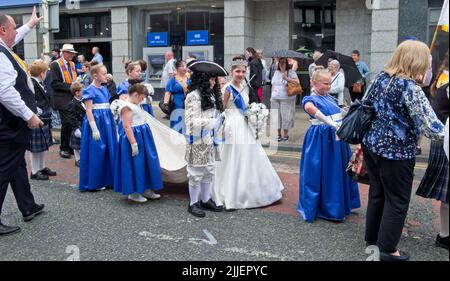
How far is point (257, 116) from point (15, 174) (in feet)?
9.10

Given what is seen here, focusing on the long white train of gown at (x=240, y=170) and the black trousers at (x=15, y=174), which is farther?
the long white train of gown at (x=240, y=170)

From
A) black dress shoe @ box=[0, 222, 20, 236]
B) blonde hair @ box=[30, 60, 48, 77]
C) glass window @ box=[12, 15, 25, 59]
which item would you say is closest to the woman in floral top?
black dress shoe @ box=[0, 222, 20, 236]

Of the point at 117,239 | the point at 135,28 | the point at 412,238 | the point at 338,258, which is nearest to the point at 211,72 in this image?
the point at 117,239

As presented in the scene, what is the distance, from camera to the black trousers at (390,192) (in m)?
3.80

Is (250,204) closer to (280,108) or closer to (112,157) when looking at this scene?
(112,157)

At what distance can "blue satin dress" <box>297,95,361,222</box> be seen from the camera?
16.2 ft

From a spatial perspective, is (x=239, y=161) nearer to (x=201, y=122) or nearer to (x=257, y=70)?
(x=201, y=122)

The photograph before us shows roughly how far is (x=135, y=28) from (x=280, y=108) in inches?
349

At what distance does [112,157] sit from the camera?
21.2 feet

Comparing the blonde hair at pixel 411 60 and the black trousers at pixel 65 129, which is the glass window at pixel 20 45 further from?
the blonde hair at pixel 411 60

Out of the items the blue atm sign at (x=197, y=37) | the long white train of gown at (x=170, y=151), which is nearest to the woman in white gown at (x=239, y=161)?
the long white train of gown at (x=170, y=151)

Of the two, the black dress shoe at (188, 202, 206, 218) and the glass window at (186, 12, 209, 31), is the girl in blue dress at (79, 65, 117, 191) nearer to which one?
the black dress shoe at (188, 202, 206, 218)

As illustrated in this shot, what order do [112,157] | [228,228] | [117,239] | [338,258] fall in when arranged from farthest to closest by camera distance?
[112,157], [228,228], [117,239], [338,258]

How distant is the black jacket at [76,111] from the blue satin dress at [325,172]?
14.1ft
